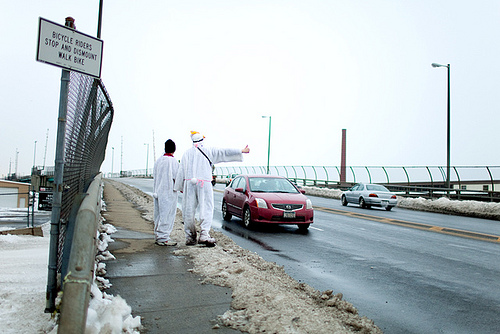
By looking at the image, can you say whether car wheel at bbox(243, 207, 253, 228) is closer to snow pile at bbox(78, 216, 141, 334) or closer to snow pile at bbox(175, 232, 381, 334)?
snow pile at bbox(175, 232, 381, 334)

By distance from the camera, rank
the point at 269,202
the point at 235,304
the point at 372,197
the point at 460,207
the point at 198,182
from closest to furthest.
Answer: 1. the point at 235,304
2. the point at 198,182
3. the point at 269,202
4. the point at 460,207
5. the point at 372,197

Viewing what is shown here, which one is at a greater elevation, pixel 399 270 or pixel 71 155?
pixel 71 155

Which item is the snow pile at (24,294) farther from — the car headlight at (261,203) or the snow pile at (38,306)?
the car headlight at (261,203)

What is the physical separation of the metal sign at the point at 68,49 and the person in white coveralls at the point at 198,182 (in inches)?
127

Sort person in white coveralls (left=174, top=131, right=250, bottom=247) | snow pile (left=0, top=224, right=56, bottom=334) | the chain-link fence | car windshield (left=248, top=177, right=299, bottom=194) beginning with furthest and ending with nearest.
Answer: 1. car windshield (left=248, top=177, right=299, bottom=194)
2. person in white coveralls (left=174, top=131, right=250, bottom=247)
3. the chain-link fence
4. snow pile (left=0, top=224, right=56, bottom=334)

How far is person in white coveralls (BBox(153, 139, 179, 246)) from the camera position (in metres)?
7.11

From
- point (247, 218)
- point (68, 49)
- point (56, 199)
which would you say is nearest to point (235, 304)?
point (56, 199)

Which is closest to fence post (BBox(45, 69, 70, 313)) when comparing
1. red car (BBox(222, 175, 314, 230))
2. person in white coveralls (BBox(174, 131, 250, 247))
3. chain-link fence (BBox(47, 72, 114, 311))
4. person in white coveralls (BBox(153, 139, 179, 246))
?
chain-link fence (BBox(47, 72, 114, 311))

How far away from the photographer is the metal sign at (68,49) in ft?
10.6

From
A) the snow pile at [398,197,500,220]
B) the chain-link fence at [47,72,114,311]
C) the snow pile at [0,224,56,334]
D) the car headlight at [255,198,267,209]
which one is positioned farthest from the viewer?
the snow pile at [398,197,500,220]

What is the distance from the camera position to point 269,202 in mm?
11234

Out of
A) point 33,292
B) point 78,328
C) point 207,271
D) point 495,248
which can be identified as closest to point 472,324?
point 207,271

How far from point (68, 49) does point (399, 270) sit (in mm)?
5625

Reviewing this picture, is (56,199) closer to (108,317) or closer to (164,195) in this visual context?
(108,317)
